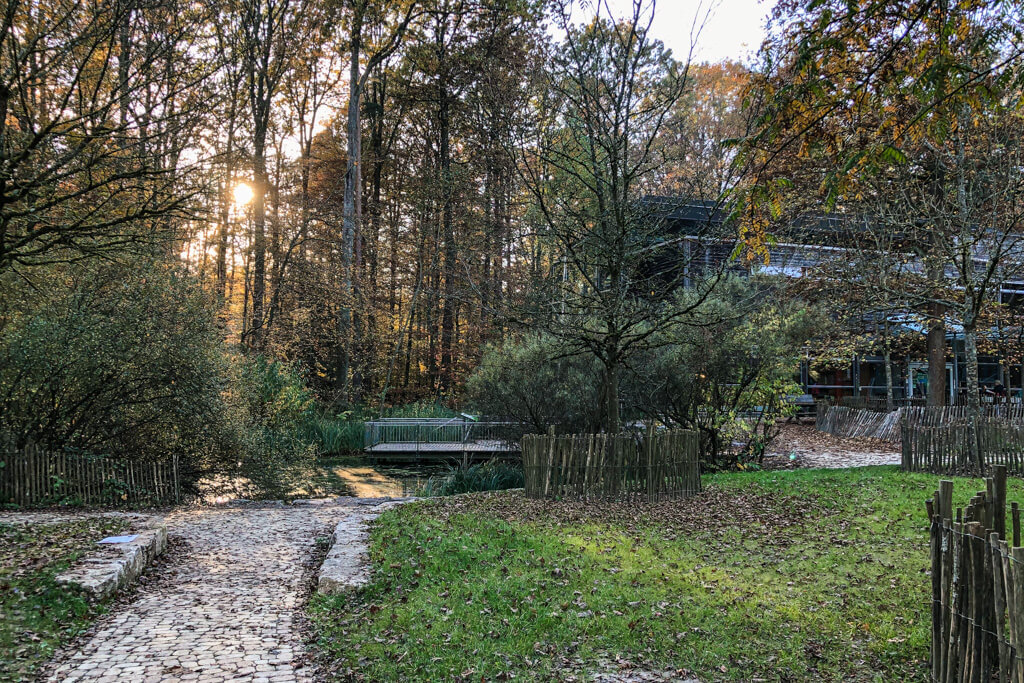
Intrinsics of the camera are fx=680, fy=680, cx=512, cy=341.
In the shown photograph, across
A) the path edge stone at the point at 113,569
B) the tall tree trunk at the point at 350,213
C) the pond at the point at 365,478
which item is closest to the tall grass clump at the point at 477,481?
the pond at the point at 365,478

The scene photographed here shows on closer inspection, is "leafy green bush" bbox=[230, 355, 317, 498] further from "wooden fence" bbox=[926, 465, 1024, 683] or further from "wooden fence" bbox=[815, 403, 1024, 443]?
"wooden fence" bbox=[815, 403, 1024, 443]

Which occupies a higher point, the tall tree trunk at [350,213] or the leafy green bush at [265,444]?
the tall tree trunk at [350,213]

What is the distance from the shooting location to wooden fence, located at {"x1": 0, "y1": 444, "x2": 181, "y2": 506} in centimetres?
984

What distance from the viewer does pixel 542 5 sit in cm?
974

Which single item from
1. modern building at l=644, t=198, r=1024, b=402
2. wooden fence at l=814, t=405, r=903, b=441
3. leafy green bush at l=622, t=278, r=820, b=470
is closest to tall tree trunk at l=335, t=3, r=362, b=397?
modern building at l=644, t=198, r=1024, b=402

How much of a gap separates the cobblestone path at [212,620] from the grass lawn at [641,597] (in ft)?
1.46

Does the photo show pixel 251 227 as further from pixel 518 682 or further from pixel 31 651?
pixel 518 682

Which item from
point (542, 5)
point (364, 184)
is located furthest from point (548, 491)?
point (364, 184)

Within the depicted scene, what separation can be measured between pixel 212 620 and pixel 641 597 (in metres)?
3.54

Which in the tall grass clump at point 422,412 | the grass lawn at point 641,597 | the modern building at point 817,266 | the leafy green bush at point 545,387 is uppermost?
the modern building at point 817,266

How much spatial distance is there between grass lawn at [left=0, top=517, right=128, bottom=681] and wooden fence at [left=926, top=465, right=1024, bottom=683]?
18.5ft

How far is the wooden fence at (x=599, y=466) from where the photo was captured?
32.1ft

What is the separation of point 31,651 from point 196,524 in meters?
4.80

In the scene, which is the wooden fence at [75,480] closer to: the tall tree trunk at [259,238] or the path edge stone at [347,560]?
the path edge stone at [347,560]
